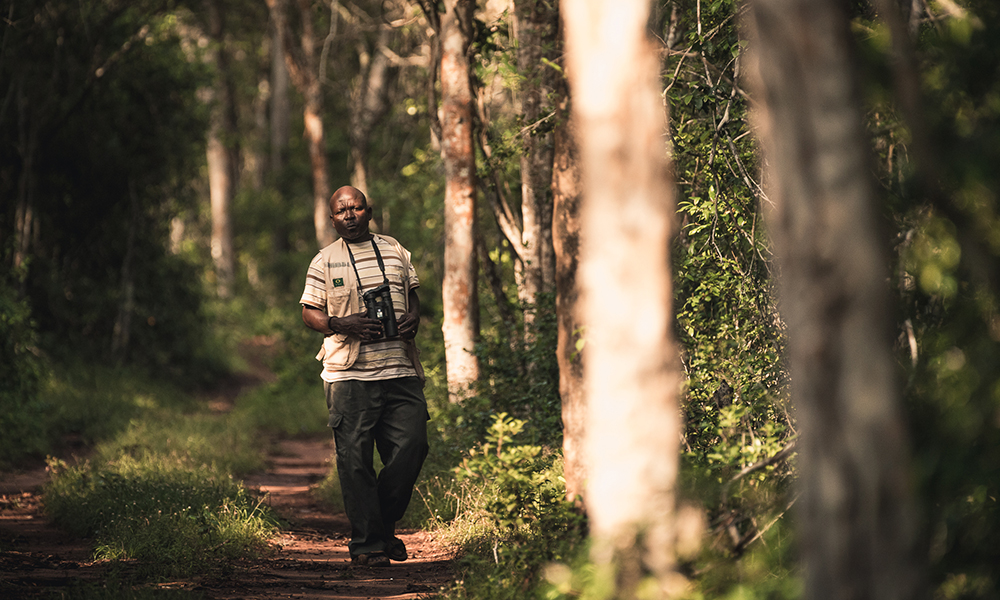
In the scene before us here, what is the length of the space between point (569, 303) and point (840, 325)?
1700mm

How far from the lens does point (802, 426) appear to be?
2.63 metres

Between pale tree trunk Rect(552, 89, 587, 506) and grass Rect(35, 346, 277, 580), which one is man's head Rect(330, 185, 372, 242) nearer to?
pale tree trunk Rect(552, 89, 587, 506)

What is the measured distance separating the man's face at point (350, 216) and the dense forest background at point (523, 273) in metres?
1.33

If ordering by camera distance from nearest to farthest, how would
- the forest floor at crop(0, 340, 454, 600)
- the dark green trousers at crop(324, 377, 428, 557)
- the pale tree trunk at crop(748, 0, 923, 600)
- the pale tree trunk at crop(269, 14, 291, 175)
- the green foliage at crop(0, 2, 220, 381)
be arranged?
the pale tree trunk at crop(748, 0, 923, 600), the forest floor at crop(0, 340, 454, 600), the dark green trousers at crop(324, 377, 428, 557), the green foliage at crop(0, 2, 220, 381), the pale tree trunk at crop(269, 14, 291, 175)

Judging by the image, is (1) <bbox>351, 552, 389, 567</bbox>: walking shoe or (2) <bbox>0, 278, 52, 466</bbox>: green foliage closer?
(1) <bbox>351, 552, 389, 567</bbox>: walking shoe

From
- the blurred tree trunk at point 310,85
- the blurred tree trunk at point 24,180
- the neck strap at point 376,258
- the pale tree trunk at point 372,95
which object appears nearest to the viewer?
the neck strap at point 376,258

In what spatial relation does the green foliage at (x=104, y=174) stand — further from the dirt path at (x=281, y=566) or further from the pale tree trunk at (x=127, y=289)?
the dirt path at (x=281, y=566)

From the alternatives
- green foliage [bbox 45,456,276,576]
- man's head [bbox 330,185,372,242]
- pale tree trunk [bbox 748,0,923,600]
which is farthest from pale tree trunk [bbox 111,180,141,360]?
pale tree trunk [bbox 748,0,923,600]

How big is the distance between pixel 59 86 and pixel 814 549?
42.5 ft

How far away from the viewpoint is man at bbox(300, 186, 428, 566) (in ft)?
17.8

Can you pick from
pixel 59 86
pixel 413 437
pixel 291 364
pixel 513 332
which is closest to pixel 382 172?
pixel 291 364

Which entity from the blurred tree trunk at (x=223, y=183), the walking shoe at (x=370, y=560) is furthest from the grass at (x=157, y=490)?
the blurred tree trunk at (x=223, y=183)

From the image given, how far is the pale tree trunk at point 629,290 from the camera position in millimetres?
3059

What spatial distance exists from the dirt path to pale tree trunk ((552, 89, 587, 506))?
1136 mm
